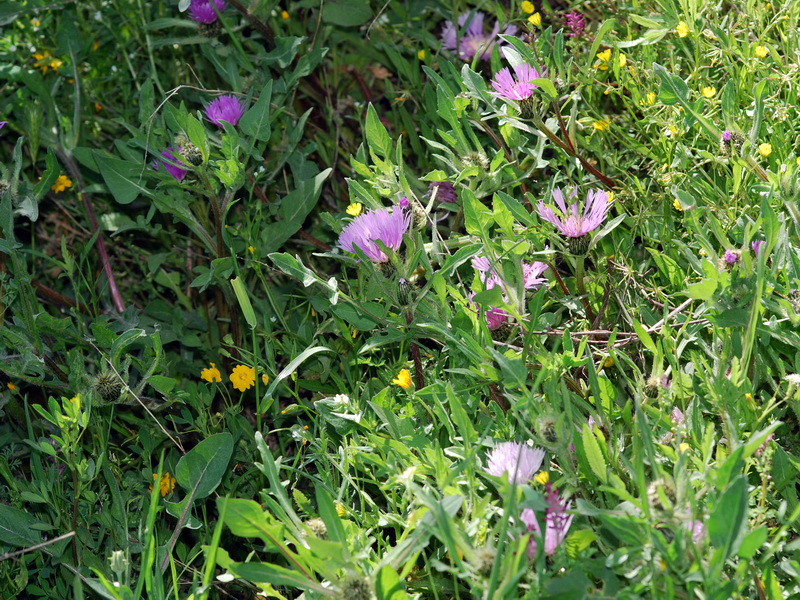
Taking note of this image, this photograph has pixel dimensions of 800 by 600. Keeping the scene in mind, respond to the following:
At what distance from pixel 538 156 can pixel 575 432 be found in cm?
63

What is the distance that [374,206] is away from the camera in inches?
55.8

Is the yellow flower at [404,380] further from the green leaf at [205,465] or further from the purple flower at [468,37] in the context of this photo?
the purple flower at [468,37]

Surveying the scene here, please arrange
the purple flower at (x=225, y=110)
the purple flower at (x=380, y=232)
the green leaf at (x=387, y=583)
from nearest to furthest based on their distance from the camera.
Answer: the green leaf at (x=387, y=583)
the purple flower at (x=380, y=232)
the purple flower at (x=225, y=110)

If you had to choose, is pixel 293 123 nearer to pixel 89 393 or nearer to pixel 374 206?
pixel 374 206

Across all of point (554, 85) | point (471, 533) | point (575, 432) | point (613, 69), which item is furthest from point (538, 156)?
point (471, 533)

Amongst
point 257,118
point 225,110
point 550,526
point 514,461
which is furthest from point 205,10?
point 550,526

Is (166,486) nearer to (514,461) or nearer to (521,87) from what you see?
(514,461)

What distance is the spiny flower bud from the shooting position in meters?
1.49

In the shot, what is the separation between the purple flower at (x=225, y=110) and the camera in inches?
68.0

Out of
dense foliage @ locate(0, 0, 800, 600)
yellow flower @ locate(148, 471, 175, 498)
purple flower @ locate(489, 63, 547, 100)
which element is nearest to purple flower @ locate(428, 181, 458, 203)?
dense foliage @ locate(0, 0, 800, 600)

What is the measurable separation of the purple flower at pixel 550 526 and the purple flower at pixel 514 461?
0.08 meters

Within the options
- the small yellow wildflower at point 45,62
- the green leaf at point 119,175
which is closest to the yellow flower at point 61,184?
the green leaf at point 119,175

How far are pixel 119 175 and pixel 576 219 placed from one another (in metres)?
0.97

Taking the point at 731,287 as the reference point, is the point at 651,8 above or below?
above
